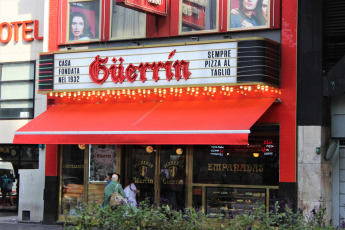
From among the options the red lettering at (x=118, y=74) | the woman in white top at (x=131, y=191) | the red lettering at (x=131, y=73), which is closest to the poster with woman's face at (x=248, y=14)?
the red lettering at (x=131, y=73)

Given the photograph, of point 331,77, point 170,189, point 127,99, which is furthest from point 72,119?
point 331,77

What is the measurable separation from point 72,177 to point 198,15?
5986 mm

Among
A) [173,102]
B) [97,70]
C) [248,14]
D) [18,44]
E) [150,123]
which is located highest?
[248,14]

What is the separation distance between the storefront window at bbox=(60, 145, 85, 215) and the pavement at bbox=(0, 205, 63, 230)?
2.32 feet

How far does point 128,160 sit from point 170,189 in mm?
1557

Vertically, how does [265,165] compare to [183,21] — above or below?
below

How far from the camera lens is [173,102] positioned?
1706cm

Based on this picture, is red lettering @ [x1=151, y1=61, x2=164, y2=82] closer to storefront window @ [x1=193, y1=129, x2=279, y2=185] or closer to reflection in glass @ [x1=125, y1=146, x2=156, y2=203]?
storefront window @ [x1=193, y1=129, x2=279, y2=185]

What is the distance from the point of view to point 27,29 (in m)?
19.8

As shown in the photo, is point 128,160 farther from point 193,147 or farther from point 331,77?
point 331,77

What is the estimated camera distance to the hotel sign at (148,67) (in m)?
15.6

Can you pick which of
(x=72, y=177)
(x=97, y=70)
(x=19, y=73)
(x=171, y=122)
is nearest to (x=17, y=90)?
(x=19, y=73)

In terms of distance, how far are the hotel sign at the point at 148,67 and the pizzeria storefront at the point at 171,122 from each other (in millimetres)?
26

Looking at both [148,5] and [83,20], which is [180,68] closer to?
[148,5]
